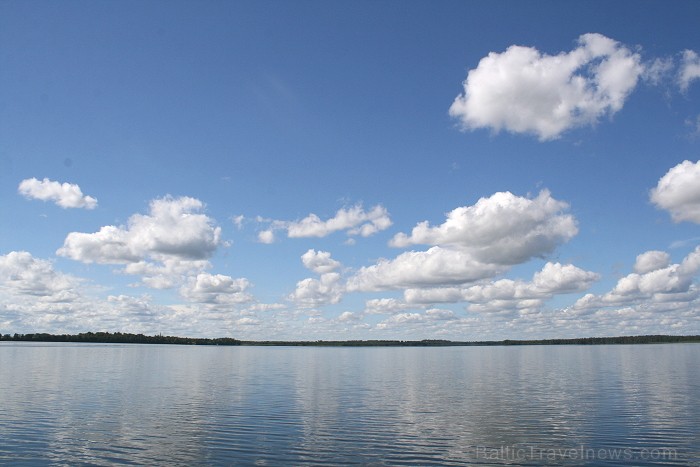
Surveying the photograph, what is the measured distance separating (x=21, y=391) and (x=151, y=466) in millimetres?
43891

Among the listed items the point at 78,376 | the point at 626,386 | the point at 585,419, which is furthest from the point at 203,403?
the point at 626,386

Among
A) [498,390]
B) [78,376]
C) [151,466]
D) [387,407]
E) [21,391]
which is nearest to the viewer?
[151,466]

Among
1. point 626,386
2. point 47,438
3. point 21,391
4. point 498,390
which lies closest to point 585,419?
point 498,390

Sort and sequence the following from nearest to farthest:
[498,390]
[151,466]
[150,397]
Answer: [151,466], [150,397], [498,390]

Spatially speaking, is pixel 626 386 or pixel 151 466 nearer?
pixel 151 466

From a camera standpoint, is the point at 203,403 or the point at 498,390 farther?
the point at 498,390

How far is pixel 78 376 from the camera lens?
83938mm

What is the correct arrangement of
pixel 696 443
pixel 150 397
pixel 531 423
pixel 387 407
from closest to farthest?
pixel 696 443, pixel 531 423, pixel 387 407, pixel 150 397

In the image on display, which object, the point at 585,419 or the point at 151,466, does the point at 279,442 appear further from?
the point at 585,419

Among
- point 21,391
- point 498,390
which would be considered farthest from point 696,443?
point 21,391

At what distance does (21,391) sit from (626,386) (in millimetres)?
75461

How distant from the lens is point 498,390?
67125mm

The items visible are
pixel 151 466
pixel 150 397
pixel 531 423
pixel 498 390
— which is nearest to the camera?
pixel 151 466

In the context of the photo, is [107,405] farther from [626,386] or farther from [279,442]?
[626,386]
